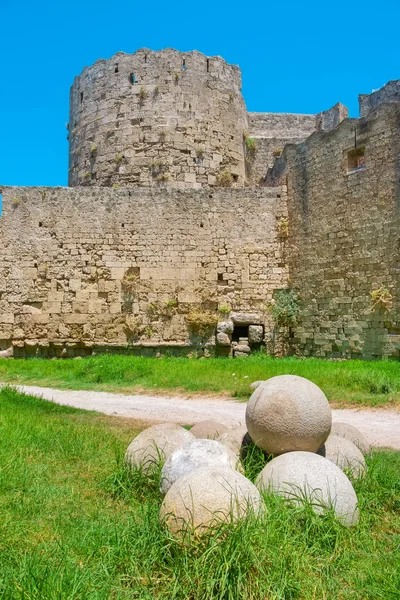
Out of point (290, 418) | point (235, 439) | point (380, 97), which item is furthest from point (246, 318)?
point (290, 418)

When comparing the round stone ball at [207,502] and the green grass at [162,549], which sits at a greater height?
the round stone ball at [207,502]

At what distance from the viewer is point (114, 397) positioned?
11.7 m

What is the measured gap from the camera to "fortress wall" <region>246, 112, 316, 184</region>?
76.1ft

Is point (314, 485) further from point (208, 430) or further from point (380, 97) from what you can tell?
point (380, 97)

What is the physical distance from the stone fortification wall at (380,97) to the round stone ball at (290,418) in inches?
637

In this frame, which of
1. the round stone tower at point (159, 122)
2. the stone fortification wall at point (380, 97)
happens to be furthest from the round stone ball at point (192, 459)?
the stone fortification wall at point (380, 97)

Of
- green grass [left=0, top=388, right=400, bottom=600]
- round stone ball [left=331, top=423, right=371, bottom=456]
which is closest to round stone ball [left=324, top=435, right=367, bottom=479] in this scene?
green grass [left=0, top=388, right=400, bottom=600]

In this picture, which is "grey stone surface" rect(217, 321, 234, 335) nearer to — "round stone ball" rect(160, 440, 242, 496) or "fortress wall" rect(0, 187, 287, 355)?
"fortress wall" rect(0, 187, 287, 355)

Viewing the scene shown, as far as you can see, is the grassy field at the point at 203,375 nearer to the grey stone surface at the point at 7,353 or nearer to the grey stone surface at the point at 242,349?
the grey stone surface at the point at 242,349

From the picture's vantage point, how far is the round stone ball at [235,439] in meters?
5.54

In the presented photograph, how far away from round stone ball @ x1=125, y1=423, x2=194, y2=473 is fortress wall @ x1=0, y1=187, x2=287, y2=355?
12.5 metres

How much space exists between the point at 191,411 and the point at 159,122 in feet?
45.1

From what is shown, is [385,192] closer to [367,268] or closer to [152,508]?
[367,268]

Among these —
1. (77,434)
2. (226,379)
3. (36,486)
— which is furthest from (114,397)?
(36,486)
